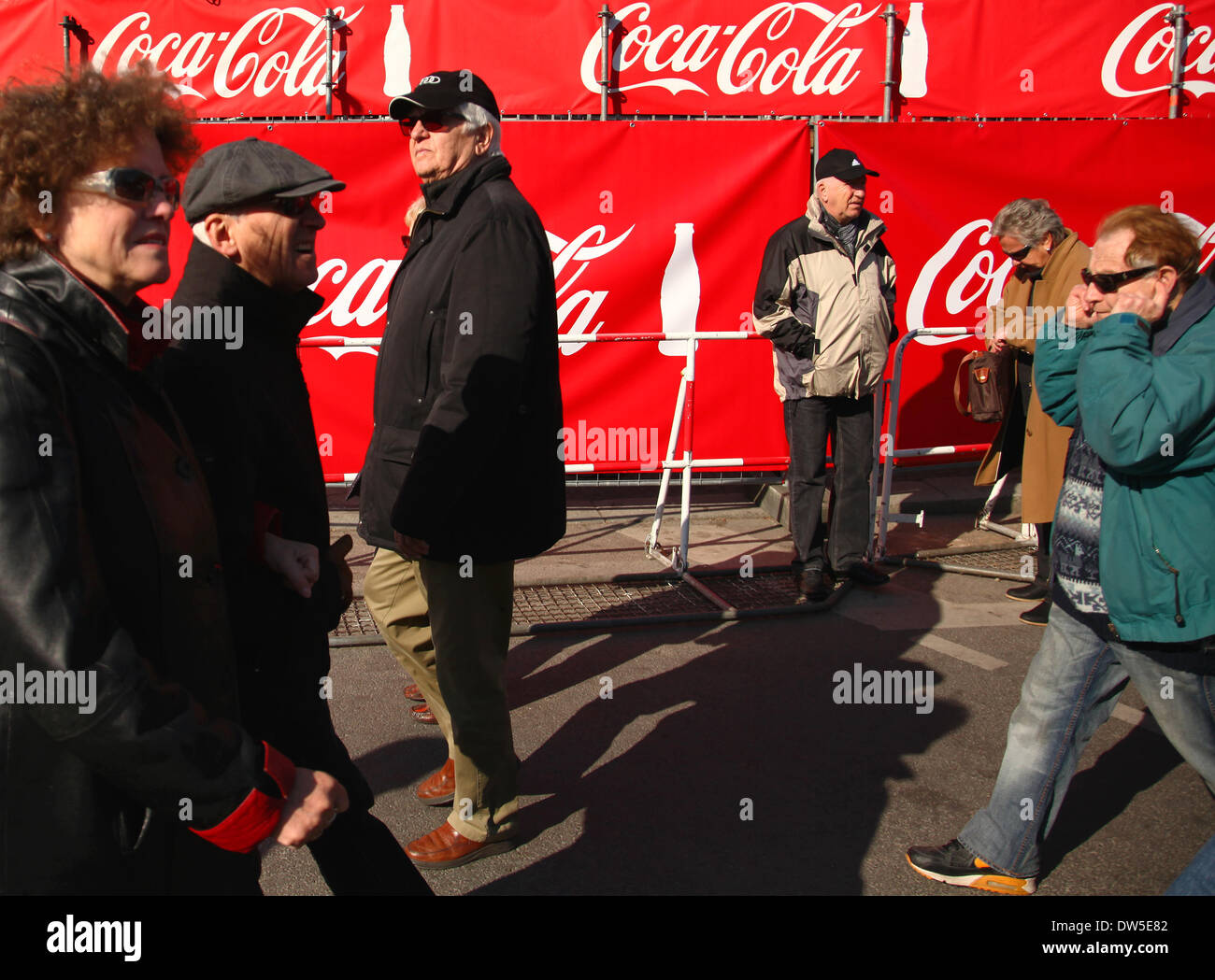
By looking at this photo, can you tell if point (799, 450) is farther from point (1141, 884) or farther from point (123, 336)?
point (123, 336)

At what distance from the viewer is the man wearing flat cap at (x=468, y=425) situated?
10.0ft

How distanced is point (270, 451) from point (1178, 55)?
8.88m

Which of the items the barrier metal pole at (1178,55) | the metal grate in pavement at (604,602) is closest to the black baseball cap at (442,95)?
the metal grate in pavement at (604,602)

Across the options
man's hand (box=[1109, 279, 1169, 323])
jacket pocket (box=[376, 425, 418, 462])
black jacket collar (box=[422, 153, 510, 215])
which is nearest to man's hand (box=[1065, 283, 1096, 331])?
man's hand (box=[1109, 279, 1169, 323])

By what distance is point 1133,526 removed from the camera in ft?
9.43

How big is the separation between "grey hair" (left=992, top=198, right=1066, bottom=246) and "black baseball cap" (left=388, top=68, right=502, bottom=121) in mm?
3646

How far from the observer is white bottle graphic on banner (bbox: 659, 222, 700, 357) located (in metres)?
7.76

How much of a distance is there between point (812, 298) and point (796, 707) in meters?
2.64

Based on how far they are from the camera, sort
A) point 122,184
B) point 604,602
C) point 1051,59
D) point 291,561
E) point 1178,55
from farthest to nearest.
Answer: point 1178,55, point 1051,59, point 604,602, point 291,561, point 122,184

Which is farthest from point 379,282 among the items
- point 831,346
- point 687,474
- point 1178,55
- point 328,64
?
point 1178,55

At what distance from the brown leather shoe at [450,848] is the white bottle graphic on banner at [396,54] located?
5.86 meters

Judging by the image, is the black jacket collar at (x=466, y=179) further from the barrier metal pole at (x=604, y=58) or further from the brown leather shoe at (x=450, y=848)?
the barrier metal pole at (x=604, y=58)

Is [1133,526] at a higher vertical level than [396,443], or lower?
lower

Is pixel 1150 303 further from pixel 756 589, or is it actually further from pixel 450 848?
pixel 756 589
